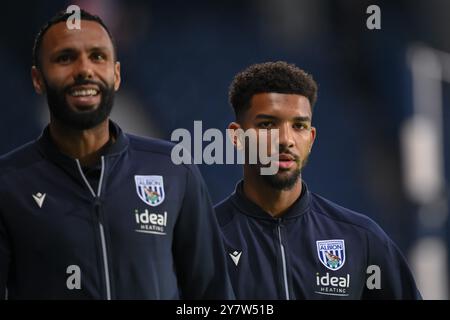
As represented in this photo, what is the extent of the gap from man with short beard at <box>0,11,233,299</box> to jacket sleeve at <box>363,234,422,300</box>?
731 millimetres

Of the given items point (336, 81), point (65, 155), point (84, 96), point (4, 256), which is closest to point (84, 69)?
point (84, 96)

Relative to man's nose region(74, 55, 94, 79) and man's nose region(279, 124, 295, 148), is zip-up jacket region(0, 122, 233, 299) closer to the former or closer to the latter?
man's nose region(74, 55, 94, 79)

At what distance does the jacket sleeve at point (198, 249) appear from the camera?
3395mm

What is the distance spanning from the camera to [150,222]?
129 inches

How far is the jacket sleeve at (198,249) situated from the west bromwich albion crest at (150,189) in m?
0.11

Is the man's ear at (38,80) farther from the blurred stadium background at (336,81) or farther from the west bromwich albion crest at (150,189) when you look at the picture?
the blurred stadium background at (336,81)

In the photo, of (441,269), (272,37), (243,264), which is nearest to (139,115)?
(272,37)

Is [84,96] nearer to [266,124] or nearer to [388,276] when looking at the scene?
[266,124]

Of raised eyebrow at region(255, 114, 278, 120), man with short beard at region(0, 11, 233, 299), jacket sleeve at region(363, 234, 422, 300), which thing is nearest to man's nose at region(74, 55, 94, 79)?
man with short beard at region(0, 11, 233, 299)

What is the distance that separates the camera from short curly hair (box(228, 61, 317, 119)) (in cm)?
384

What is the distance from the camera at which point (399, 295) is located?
3.84 metres

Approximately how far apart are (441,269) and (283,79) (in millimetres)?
3782

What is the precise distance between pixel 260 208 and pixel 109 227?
0.86 m

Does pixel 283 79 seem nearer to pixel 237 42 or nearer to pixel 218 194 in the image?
pixel 218 194
